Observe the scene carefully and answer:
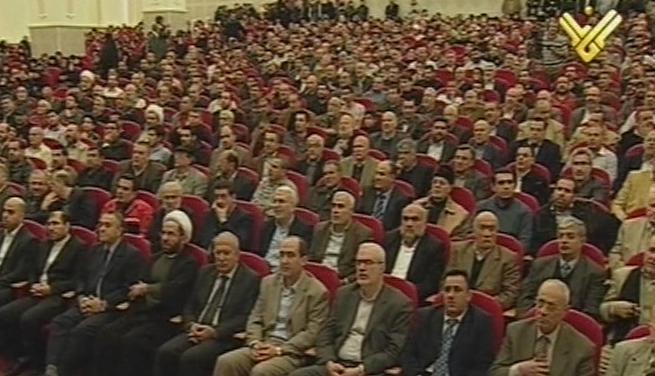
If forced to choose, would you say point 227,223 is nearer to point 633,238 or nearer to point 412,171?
point 412,171

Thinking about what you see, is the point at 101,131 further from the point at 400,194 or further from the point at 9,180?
the point at 400,194

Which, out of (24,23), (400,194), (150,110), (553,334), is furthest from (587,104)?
(24,23)

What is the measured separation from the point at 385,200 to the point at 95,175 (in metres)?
2.67

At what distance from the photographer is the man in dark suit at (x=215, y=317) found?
6.19 m

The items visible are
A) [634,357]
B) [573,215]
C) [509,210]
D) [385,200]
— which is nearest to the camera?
[634,357]

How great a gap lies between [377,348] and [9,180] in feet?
15.2

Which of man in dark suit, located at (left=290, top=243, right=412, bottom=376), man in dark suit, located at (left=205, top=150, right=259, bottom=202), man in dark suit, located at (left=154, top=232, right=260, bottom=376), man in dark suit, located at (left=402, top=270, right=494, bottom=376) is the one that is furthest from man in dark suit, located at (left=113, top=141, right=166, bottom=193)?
man in dark suit, located at (left=402, top=270, right=494, bottom=376)

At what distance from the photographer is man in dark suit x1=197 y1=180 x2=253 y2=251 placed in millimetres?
7777

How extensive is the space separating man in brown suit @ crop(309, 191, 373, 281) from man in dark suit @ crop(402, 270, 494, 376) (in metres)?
1.44

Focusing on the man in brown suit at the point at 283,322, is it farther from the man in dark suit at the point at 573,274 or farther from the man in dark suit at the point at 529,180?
the man in dark suit at the point at 529,180

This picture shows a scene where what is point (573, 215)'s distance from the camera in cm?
716

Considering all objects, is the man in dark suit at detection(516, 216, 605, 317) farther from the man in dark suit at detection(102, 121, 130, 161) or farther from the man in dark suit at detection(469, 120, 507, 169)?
the man in dark suit at detection(102, 121, 130, 161)

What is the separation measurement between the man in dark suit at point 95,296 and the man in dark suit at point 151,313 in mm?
87

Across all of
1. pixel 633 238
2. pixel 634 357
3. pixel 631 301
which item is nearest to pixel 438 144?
pixel 633 238
